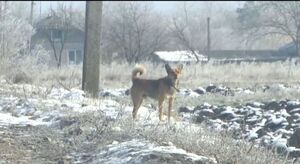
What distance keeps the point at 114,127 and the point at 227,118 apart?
548 cm

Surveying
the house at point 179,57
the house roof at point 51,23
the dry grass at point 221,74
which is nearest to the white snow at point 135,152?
the dry grass at point 221,74

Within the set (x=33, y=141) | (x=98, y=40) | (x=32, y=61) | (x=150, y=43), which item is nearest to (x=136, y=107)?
(x=33, y=141)

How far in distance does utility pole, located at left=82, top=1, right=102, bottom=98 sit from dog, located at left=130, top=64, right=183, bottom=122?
14.0 feet

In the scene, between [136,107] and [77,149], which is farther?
[136,107]

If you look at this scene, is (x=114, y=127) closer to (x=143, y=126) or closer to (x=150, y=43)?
(x=143, y=126)

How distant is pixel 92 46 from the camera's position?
1689cm

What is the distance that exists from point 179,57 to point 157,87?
93.2 feet

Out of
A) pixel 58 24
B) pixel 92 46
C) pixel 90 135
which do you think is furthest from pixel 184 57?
pixel 90 135

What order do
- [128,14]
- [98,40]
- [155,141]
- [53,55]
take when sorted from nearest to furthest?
[155,141], [98,40], [53,55], [128,14]

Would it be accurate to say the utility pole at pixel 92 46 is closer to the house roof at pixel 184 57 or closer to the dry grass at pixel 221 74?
the dry grass at pixel 221 74

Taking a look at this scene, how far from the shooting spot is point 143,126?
9.17m

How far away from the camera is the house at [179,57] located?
37.5 m

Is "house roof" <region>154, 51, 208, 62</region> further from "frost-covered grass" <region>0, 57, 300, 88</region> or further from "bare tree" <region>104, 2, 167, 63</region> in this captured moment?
"frost-covered grass" <region>0, 57, 300, 88</region>

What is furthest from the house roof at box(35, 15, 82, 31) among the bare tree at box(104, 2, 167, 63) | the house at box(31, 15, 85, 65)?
the bare tree at box(104, 2, 167, 63)
